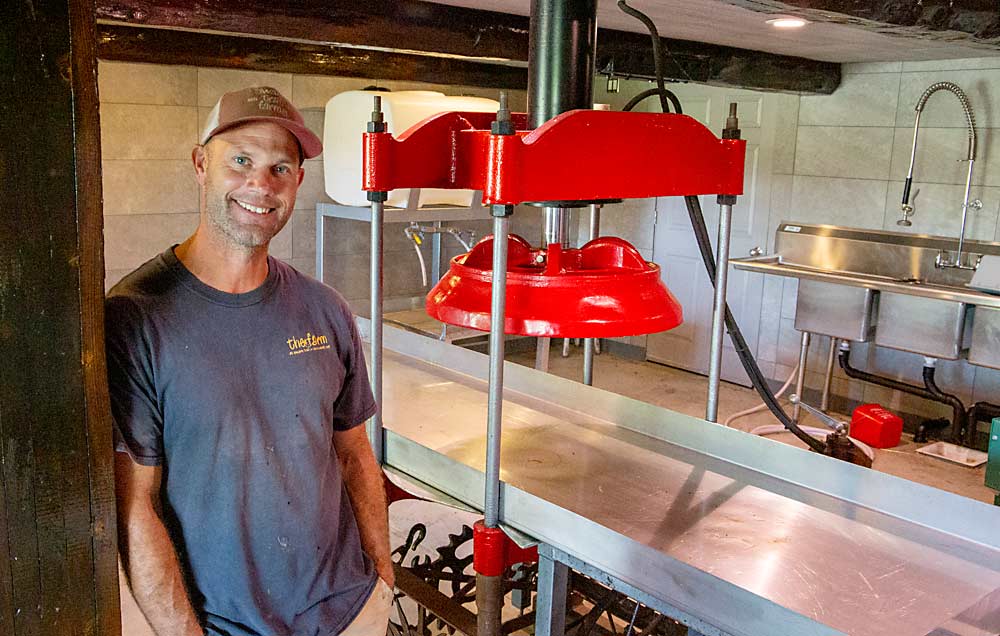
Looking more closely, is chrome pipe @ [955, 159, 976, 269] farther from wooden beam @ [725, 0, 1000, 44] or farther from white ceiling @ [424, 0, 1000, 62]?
wooden beam @ [725, 0, 1000, 44]

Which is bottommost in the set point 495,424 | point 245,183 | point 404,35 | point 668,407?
point 668,407

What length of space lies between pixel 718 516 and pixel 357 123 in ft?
11.6

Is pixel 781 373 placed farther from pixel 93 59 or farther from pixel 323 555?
pixel 93 59

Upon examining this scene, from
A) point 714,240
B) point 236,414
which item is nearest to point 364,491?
point 236,414

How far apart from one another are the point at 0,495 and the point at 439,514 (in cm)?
351

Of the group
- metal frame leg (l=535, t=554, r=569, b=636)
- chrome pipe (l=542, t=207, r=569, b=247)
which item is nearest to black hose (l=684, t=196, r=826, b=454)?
chrome pipe (l=542, t=207, r=569, b=247)

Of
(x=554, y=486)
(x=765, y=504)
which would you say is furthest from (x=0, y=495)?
(x=765, y=504)

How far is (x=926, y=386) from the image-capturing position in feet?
16.1

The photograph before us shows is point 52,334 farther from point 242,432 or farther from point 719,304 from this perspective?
point 719,304

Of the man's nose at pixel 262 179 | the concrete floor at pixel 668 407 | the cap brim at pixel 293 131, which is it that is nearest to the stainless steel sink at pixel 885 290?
the concrete floor at pixel 668 407

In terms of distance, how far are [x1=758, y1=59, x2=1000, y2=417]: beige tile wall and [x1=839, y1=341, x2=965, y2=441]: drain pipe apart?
0.16 metres

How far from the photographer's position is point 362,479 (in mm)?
1776

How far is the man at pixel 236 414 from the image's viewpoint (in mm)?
1376

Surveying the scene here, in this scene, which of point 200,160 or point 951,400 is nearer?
point 200,160
